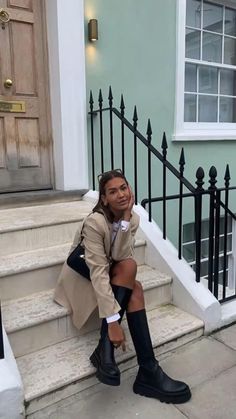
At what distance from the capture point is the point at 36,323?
75.2 inches

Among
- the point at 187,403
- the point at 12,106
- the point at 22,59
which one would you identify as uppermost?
the point at 22,59

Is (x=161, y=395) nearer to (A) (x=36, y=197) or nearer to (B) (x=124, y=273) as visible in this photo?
(B) (x=124, y=273)

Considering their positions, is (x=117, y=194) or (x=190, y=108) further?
(x=190, y=108)

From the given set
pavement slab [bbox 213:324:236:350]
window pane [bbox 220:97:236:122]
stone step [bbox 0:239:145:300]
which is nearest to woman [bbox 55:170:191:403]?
stone step [bbox 0:239:145:300]

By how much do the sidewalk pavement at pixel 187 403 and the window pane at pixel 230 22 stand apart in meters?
3.95

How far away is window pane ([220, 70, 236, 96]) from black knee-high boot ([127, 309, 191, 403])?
3.69 meters

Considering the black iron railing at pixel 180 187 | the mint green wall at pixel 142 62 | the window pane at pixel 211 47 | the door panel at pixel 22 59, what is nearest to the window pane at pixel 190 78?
the window pane at pixel 211 47

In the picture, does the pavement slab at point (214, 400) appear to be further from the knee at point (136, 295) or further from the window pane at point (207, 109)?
the window pane at point (207, 109)

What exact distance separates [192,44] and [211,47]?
1.10ft

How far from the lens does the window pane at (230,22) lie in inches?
175

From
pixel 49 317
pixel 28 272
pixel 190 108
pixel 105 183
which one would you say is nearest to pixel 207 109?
pixel 190 108

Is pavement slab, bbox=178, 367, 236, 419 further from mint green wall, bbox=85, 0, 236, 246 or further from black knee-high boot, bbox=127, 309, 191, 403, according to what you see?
mint green wall, bbox=85, 0, 236, 246

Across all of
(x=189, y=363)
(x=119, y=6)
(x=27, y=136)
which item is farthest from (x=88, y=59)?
(x=189, y=363)

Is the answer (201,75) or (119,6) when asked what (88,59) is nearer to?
(119,6)
